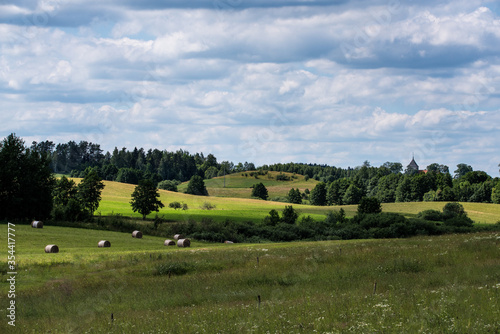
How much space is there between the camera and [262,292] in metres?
22.6

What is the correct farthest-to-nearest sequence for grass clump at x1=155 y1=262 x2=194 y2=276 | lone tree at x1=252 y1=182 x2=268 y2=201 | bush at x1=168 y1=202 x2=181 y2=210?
lone tree at x1=252 y1=182 x2=268 y2=201 → bush at x1=168 y1=202 x2=181 y2=210 → grass clump at x1=155 y1=262 x2=194 y2=276

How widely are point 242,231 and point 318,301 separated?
60.5 m

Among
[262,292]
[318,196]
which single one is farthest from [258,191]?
[262,292]

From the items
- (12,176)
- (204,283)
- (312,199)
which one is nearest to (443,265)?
(204,283)

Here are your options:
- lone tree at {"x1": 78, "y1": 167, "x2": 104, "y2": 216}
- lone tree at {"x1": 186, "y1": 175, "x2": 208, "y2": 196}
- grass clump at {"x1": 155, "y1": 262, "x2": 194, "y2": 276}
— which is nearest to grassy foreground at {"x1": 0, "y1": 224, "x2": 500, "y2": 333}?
grass clump at {"x1": 155, "y1": 262, "x2": 194, "y2": 276}

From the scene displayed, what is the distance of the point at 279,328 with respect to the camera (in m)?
13.9

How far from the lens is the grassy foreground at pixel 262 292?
46.3 feet

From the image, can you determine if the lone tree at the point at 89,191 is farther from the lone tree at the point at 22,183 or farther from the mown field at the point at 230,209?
the lone tree at the point at 22,183

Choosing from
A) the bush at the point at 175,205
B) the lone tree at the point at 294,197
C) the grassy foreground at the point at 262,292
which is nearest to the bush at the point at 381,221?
the grassy foreground at the point at 262,292

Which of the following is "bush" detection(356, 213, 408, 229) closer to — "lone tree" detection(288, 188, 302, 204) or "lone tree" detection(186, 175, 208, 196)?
"lone tree" detection(186, 175, 208, 196)

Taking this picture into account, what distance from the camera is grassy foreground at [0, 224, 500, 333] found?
1412 cm

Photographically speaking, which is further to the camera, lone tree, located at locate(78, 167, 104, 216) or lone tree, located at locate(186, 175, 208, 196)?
lone tree, located at locate(186, 175, 208, 196)

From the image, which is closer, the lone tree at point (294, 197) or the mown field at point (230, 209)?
the mown field at point (230, 209)

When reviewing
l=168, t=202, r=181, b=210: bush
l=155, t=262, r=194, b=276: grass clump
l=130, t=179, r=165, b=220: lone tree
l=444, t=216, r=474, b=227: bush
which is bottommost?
l=155, t=262, r=194, b=276: grass clump
